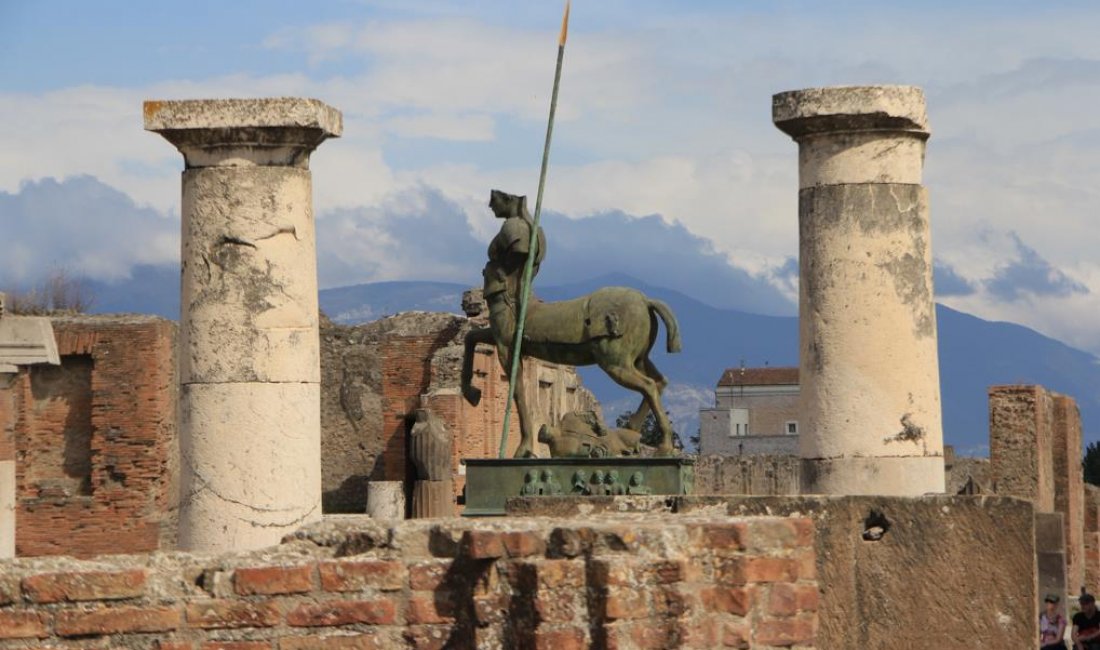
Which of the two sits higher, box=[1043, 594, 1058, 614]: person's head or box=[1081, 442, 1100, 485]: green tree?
box=[1081, 442, 1100, 485]: green tree

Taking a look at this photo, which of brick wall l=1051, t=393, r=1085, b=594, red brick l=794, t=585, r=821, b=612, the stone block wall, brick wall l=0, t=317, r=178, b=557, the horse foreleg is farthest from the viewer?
the stone block wall

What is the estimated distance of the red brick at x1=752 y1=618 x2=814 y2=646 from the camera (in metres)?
6.54

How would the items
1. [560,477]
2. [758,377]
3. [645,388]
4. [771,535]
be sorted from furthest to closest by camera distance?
[758,377] < [645,388] < [560,477] < [771,535]

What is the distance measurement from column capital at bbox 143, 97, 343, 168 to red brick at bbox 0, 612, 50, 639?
225 inches

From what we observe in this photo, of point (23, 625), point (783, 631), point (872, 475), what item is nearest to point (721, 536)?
point (783, 631)

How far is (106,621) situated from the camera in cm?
618

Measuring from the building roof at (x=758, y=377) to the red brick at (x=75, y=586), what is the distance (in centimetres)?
8823

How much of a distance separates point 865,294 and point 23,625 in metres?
6.50

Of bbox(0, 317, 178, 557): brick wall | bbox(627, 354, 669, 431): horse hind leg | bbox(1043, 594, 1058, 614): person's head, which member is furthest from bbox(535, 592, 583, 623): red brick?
bbox(0, 317, 178, 557): brick wall

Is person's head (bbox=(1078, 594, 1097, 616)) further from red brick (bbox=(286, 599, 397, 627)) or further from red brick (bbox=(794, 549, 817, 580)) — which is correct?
red brick (bbox=(286, 599, 397, 627))

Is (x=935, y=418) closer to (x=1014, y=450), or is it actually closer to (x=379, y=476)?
(x=1014, y=450)

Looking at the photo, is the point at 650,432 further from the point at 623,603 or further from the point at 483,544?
the point at 623,603

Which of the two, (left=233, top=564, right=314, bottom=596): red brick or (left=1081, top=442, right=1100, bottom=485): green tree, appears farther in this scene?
(left=1081, top=442, right=1100, bottom=485): green tree

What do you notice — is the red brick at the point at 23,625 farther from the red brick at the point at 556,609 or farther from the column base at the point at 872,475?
the column base at the point at 872,475
